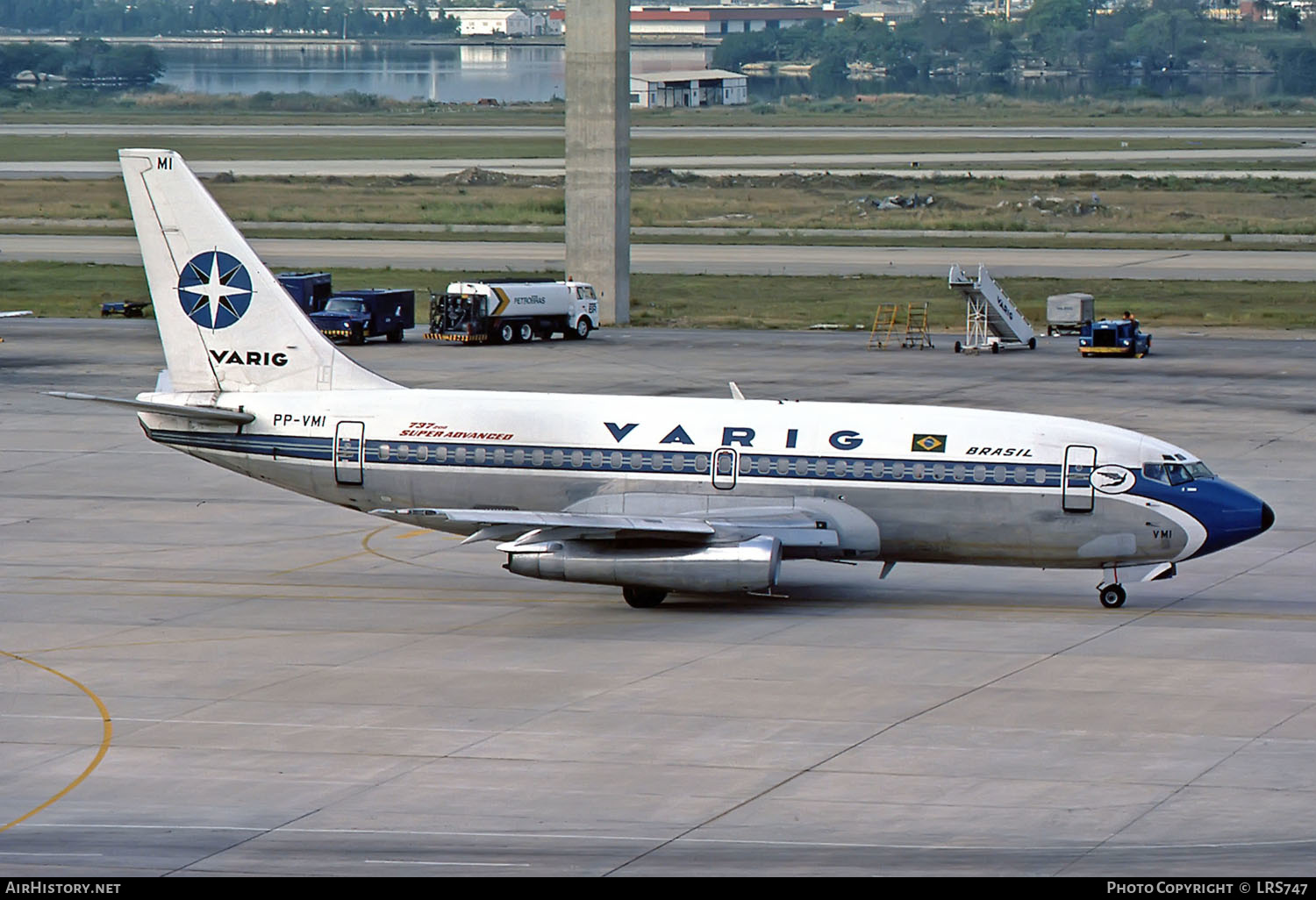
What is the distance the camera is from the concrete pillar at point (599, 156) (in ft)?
304

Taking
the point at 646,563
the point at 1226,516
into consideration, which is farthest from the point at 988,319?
the point at 646,563

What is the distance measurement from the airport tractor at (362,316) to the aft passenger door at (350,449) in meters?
43.9

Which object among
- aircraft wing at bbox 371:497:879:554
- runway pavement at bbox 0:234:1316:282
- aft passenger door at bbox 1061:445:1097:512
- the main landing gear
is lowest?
runway pavement at bbox 0:234:1316:282

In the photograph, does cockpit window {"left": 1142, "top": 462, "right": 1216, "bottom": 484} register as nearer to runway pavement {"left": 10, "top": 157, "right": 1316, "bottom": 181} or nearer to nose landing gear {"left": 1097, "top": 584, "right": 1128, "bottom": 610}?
nose landing gear {"left": 1097, "top": 584, "right": 1128, "bottom": 610}

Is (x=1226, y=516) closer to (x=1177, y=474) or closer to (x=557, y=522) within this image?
(x=1177, y=474)

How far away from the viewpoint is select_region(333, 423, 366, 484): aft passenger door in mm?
39500

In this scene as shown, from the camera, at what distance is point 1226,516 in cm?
3731

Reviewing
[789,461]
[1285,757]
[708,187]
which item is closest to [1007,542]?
[789,461]

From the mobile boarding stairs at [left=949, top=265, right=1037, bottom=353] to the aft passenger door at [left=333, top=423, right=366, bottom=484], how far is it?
4682cm

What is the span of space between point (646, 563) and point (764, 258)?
268 feet

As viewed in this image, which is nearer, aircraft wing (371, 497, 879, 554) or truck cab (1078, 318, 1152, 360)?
aircraft wing (371, 497, 879, 554)

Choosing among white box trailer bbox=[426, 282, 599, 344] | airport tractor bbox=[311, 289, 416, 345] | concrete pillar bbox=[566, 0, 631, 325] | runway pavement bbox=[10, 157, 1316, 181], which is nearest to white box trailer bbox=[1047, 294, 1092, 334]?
concrete pillar bbox=[566, 0, 631, 325]

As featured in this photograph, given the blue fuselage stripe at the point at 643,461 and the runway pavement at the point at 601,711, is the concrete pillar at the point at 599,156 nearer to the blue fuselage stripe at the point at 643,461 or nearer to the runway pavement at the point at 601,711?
the runway pavement at the point at 601,711

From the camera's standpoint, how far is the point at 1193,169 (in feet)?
567
